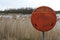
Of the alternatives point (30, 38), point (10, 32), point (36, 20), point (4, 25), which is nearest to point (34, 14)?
point (36, 20)

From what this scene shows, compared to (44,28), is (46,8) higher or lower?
higher

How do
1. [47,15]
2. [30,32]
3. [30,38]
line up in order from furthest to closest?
[30,32] → [30,38] → [47,15]

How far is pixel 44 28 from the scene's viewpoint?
5902 millimetres

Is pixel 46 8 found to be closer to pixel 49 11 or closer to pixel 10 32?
pixel 49 11

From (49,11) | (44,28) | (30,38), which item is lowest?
(30,38)

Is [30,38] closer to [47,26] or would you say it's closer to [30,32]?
[30,32]

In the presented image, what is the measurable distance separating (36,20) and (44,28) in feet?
0.86

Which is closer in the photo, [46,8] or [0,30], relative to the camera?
[46,8]

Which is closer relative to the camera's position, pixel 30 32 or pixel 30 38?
pixel 30 38

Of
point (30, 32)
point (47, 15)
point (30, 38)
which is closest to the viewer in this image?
point (47, 15)

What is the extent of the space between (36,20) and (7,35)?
3.78 m

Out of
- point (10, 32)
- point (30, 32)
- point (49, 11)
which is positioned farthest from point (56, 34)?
Answer: point (49, 11)

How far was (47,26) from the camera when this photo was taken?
5.89 metres

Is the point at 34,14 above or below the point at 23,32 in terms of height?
above
